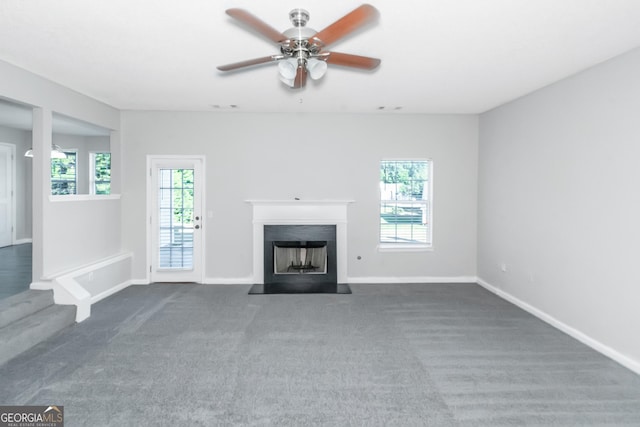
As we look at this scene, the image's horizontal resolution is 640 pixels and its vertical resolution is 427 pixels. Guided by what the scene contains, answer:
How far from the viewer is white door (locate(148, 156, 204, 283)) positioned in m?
5.31

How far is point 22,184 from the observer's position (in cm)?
744

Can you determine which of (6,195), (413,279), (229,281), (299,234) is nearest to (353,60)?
(299,234)

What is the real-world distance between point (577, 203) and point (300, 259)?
362 centimetres

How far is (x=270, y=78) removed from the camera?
3.71 meters

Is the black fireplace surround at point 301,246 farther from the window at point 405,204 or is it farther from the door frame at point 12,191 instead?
the door frame at point 12,191

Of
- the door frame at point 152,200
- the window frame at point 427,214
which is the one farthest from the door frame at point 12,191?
the window frame at point 427,214

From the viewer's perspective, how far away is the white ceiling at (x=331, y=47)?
7.59ft

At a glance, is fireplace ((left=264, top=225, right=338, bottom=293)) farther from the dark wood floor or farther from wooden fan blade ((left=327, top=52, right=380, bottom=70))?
wooden fan blade ((left=327, top=52, right=380, bottom=70))

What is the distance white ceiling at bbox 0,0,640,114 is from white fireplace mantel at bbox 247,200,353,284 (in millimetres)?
1572

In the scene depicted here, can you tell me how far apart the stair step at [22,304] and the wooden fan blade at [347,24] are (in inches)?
143

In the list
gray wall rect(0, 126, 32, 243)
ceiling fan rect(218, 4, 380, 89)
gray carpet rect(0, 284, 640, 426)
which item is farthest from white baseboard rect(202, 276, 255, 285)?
gray wall rect(0, 126, 32, 243)

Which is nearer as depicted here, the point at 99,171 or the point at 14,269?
the point at 14,269

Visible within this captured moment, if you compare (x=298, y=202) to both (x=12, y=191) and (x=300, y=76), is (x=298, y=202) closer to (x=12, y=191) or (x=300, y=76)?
(x=300, y=76)

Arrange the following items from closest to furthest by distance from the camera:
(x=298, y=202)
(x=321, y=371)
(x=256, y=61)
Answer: (x=256, y=61) < (x=321, y=371) < (x=298, y=202)
